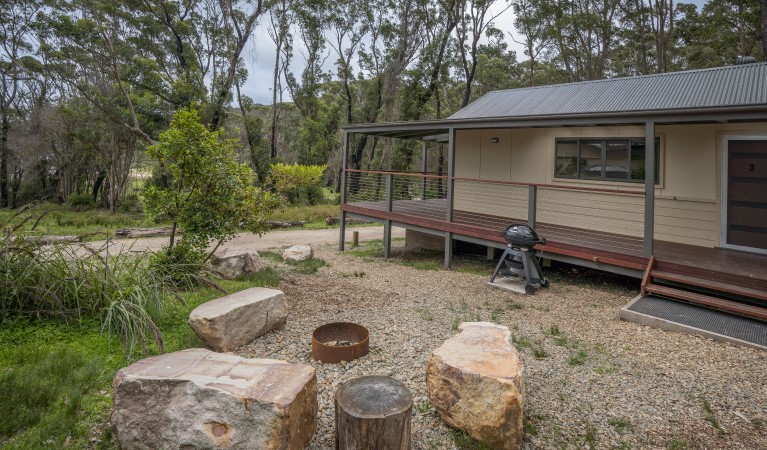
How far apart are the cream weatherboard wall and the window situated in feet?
0.39

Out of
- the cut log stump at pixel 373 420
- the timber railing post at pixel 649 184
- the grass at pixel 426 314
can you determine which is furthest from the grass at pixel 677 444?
the timber railing post at pixel 649 184

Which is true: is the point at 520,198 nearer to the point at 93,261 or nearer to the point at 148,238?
the point at 93,261

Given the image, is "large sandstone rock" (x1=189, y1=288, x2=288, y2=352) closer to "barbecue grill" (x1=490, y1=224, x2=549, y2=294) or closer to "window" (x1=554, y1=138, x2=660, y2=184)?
"barbecue grill" (x1=490, y1=224, x2=549, y2=294)

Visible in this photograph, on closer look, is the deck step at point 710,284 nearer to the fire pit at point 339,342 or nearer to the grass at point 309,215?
the fire pit at point 339,342

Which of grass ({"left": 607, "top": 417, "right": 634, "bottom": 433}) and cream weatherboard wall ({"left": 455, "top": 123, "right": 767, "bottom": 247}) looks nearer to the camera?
grass ({"left": 607, "top": 417, "right": 634, "bottom": 433})

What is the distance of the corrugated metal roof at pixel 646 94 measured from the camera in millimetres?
7078

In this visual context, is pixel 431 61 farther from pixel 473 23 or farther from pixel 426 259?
pixel 426 259

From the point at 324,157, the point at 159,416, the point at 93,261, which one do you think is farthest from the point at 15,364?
the point at 324,157

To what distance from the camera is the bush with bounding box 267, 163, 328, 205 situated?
64.0 ft

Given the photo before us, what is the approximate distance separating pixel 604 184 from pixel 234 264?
6983 millimetres

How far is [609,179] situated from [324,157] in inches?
720

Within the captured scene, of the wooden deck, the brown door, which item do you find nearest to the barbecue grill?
the wooden deck

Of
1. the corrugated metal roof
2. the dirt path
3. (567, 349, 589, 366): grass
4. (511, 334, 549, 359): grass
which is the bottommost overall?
(567, 349, 589, 366): grass

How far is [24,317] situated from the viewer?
14.2 ft
